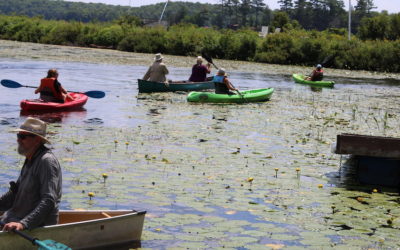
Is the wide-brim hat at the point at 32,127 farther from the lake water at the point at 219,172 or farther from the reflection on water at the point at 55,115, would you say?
the reflection on water at the point at 55,115

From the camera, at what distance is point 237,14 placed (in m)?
198

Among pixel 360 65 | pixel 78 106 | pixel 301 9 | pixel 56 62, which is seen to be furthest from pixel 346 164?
pixel 301 9

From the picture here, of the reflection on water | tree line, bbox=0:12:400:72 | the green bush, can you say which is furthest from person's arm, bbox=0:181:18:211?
the green bush

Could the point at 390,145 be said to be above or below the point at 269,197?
above

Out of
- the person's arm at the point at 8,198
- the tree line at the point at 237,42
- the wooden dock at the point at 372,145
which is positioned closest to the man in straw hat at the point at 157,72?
the wooden dock at the point at 372,145

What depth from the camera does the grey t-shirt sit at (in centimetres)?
539

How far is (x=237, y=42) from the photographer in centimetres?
5369

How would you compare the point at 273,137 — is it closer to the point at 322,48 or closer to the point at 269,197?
the point at 269,197

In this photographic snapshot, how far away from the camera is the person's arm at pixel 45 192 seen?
5.38 metres

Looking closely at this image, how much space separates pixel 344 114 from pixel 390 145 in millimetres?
10360

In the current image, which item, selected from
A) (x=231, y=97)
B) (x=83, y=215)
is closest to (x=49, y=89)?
(x=231, y=97)

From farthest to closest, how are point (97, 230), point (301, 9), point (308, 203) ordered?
1. point (301, 9)
2. point (308, 203)
3. point (97, 230)

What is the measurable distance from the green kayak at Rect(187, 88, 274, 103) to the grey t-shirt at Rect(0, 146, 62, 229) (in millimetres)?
14274

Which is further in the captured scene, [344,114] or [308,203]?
[344,114]
